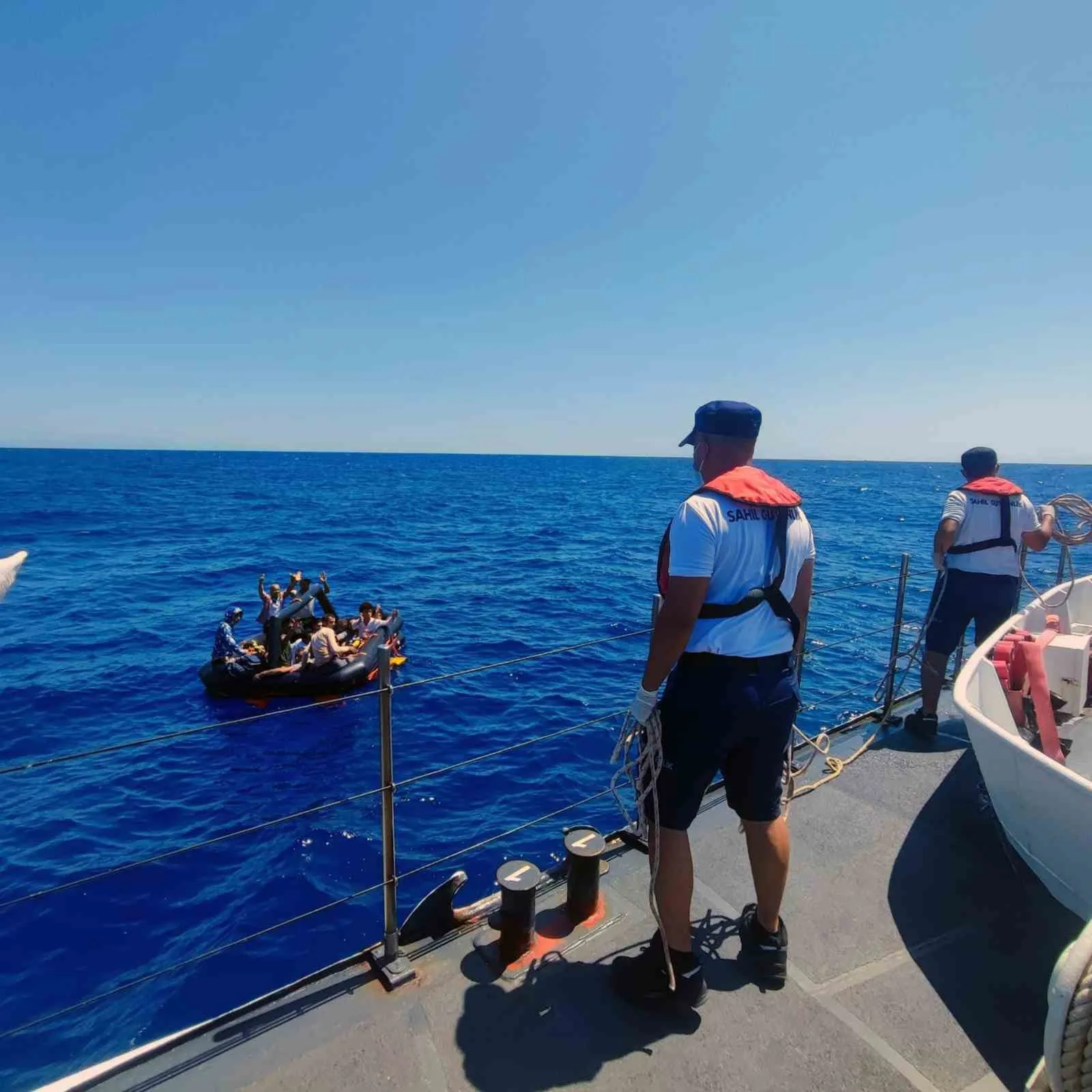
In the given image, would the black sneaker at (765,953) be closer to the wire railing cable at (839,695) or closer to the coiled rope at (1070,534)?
the wire railing cable at (839,695)

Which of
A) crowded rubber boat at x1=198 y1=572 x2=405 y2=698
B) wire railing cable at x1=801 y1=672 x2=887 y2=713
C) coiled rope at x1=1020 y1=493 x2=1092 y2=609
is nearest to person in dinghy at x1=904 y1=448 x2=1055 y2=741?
wire railing cable at x1=801 y1=672 x2=887 y2=713

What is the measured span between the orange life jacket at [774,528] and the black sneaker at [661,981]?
1.31 m

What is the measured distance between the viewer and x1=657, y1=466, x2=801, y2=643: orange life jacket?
91.4 inches

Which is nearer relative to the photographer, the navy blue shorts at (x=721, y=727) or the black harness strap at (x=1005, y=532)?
the navy blue shorts at (x=721, y=727)

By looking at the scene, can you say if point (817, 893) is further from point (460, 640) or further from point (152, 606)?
point (152, 606)

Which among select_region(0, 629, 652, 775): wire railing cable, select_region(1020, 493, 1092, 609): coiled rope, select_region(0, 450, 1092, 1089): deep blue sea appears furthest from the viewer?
select_region(0, 450, 1092, 1089): deep blue sea

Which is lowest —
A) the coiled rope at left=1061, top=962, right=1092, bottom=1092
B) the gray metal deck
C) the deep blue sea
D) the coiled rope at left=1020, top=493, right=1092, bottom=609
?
the deep blue sea

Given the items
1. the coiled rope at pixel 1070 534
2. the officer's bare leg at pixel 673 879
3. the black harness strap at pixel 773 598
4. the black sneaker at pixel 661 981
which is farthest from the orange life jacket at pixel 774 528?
the coiled rope at pixel 1070 534

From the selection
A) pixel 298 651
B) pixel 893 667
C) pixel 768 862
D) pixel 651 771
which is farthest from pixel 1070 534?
pixel 298 651

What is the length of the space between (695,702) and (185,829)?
8.67 meters

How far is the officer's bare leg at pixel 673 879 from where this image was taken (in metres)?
2.49

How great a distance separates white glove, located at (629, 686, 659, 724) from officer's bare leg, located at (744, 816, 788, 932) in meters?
0.68

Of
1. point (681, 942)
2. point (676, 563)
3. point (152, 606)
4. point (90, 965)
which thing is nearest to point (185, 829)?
point (90, 965)

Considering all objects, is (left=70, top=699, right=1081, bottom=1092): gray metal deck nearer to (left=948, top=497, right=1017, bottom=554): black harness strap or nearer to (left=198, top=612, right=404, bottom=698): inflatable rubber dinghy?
(left=948, top=497, right=1017, bottom=554): black harness strap
